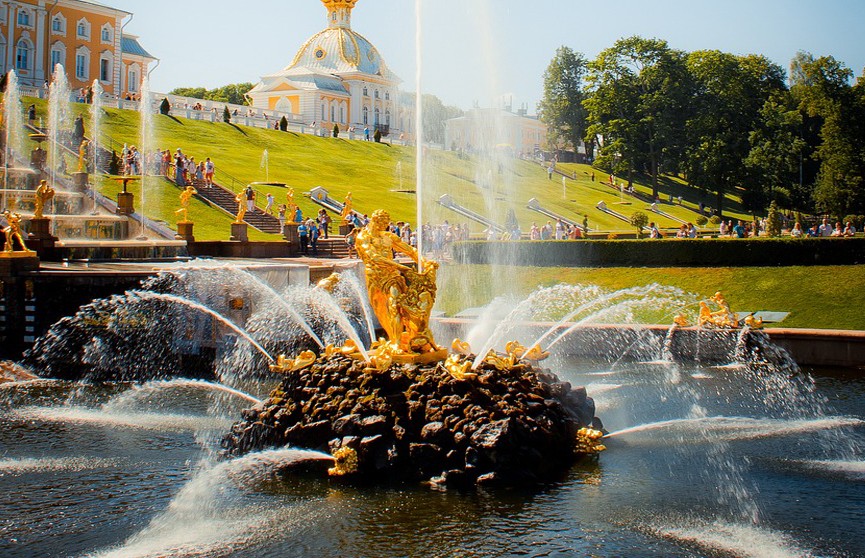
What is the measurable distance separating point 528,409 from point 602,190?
56.3 m

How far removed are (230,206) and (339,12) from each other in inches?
2337

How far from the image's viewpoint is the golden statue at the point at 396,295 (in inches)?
517

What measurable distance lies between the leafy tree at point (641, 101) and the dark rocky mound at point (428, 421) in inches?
1981

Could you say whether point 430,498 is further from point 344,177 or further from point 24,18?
point 24,18

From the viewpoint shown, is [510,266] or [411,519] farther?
[510,266]

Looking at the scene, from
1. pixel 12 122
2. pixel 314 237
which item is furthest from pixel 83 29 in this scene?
pixel 314 237

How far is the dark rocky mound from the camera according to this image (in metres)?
11.3

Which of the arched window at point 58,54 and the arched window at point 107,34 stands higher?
the arched window at point 107,34

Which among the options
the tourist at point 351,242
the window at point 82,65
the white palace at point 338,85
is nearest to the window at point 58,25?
the window at point 82,65

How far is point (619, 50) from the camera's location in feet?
203

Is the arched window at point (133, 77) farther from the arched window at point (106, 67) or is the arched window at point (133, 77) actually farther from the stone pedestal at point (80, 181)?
the stone pedestal at point (80, 181)

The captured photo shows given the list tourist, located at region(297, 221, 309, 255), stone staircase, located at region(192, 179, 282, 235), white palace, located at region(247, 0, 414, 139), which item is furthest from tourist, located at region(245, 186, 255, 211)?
white palace, located at region(247, 0, 414, 139)

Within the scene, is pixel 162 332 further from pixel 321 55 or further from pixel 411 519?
pixel 321 55

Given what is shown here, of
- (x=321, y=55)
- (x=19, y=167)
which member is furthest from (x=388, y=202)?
(x=321, y=55)
